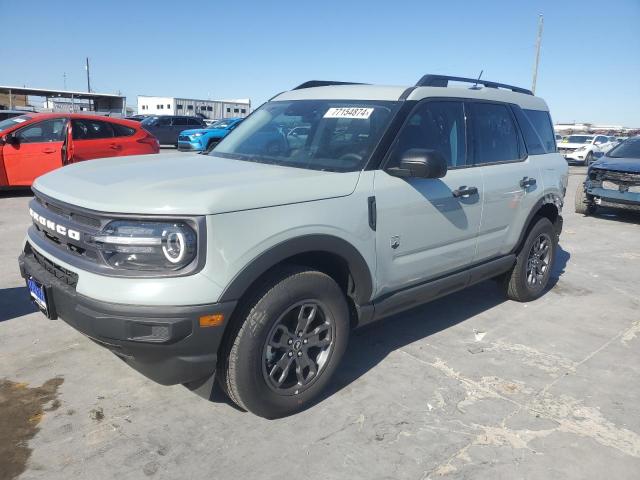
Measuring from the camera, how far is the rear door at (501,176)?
161 inches

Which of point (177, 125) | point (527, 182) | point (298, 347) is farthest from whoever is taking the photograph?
point (177, 125)

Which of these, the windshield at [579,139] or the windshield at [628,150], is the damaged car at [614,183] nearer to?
the windshield at [628,150]

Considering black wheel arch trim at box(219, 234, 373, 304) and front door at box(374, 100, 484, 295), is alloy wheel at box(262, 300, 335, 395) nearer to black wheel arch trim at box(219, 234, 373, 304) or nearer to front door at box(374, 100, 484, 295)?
black wheel arch trim at box(219, 234, 373, 304)

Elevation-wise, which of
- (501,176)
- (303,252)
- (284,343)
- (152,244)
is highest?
(501,176)

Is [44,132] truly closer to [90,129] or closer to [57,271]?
[90,129]

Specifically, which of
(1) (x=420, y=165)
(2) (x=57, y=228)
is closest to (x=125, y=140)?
(2) (x=57, y=228)

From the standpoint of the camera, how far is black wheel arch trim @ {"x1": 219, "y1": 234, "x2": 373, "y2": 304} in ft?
8.32

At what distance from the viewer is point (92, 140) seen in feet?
32.6

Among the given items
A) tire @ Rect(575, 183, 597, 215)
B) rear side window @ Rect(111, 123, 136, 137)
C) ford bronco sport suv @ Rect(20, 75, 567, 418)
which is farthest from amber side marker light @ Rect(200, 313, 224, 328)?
tire @ Rect(575, 183, 597, 215)

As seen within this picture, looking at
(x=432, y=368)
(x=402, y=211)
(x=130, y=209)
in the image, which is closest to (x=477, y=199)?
(x=402, y=211)

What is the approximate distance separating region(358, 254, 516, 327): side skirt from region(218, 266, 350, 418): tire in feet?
0.75

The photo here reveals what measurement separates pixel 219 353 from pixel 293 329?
0.45 meters

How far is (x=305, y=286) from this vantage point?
9.33ft

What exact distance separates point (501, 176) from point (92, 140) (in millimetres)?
8261
